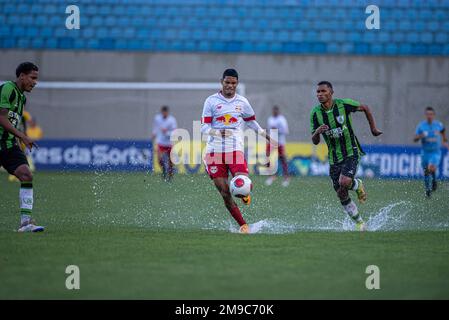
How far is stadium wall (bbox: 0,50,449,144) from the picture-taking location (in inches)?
1104

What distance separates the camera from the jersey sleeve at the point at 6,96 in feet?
39.3

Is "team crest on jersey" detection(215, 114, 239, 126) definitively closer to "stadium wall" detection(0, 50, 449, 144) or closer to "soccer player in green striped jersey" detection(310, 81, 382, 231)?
"soccer player in green striped jersey" detection(310, 81, 382, 231)

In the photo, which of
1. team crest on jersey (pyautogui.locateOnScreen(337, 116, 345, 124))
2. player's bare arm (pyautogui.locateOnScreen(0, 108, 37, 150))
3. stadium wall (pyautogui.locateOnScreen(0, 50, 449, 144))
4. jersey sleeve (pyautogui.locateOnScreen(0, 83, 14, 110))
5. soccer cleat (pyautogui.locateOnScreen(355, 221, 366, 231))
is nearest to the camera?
player's bare arm (pyautogui.locateOnScreen(0, 108, 37, 150))

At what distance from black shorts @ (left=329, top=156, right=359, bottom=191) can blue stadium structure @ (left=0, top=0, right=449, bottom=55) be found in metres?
15.6

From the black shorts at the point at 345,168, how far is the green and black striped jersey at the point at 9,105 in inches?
192

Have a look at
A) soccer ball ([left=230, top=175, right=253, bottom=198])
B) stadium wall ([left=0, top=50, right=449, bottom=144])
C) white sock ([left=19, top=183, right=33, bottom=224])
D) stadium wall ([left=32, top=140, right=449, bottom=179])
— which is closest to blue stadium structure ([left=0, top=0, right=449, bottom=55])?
stadium wall ([left=0, top=50, right=449, bottom=144])

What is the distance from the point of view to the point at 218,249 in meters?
10.5

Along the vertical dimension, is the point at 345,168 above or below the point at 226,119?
below

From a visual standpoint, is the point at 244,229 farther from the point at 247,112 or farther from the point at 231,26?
the point at 231,26

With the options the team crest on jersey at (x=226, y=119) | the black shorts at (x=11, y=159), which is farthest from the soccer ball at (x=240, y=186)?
the black shorts at (x=11, y=159)

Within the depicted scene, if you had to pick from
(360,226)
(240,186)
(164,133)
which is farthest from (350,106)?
(164,133)

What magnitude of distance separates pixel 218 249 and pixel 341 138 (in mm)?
3708
